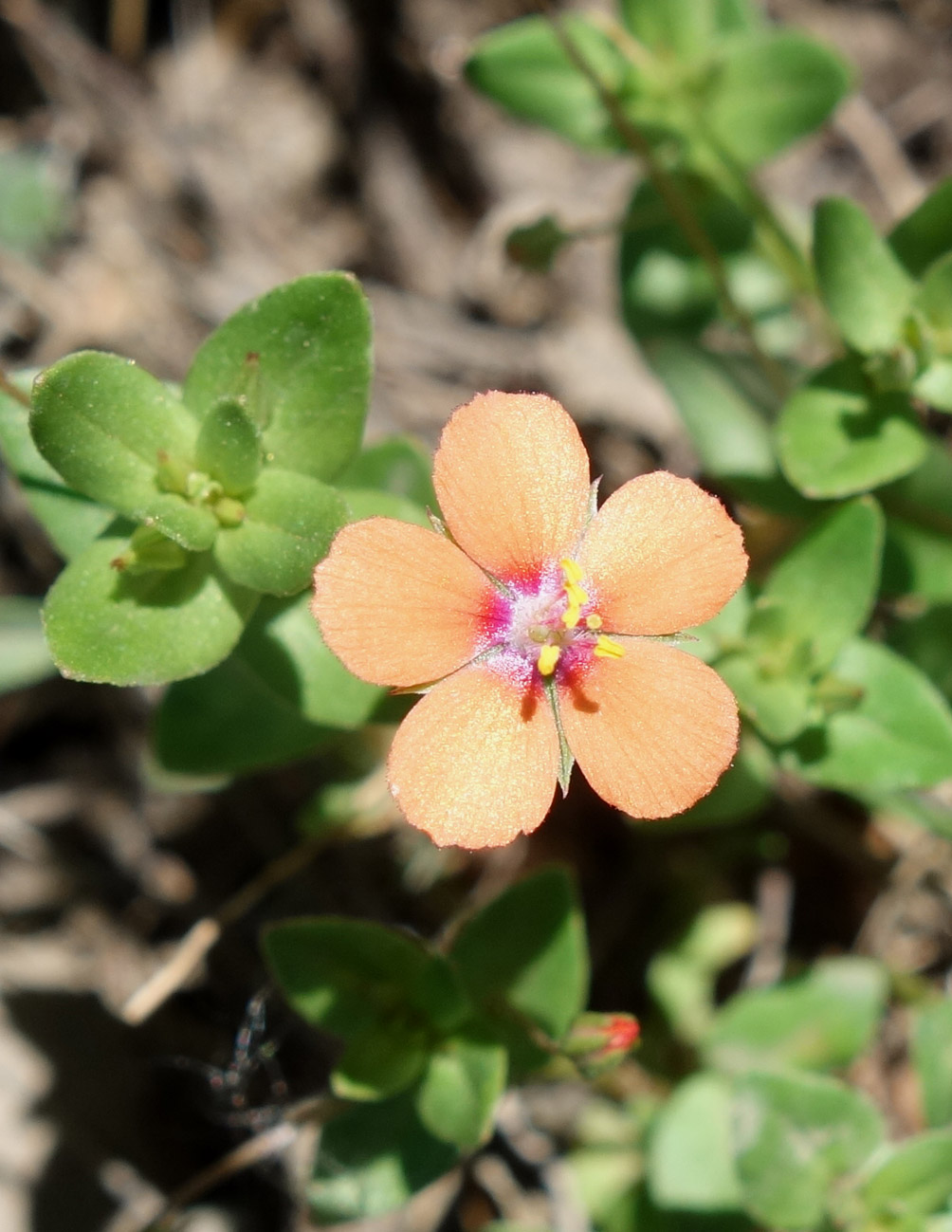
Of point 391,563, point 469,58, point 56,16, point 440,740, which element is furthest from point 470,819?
point 56,16

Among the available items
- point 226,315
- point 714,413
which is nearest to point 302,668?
point 714,413

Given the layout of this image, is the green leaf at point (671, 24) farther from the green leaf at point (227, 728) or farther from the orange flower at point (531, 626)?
the green leaf at point (227, 728)

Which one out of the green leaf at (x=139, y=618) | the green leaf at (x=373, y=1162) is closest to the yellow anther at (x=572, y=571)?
the green leaf at (x=139, y=618)

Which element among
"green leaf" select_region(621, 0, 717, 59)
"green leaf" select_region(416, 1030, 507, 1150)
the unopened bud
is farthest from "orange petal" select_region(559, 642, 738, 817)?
"green leaf" select_region(621, 0, 717, 59)

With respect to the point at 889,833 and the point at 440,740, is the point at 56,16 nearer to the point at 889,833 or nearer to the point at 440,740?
the point at 440,740

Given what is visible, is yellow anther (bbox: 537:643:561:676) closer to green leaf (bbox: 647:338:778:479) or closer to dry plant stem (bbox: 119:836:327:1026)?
green leaf (bbox: 647:338:778:479)
